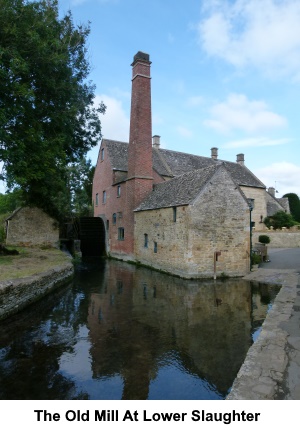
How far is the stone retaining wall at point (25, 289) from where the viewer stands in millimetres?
7586

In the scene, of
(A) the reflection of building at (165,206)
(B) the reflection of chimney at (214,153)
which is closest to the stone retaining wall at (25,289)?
(A) the reflection of building at (165,206)

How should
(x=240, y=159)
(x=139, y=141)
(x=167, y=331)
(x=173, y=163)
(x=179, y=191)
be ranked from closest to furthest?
(x=167, y=331)
(x=179, y=191)
(x=139, y=141)
(x=173, y=163)
(x=240, y=159)

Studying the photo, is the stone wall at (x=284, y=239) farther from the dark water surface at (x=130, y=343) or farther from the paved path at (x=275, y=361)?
the paved path at (x=275, y=361)

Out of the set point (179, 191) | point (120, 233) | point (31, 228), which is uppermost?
point (179, 191)

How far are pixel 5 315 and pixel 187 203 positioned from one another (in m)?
8.92

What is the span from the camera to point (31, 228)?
20125 mm

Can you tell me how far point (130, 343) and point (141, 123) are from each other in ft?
53.0

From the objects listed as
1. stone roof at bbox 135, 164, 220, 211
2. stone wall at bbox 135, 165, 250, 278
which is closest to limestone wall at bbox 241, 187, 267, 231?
stone roof at bbox 135, 164, 220, 211

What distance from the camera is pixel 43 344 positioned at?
6160mm

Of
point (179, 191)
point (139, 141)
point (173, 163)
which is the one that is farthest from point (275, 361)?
point (173, 163)

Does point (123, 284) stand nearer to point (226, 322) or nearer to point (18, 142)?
point (226, 322)

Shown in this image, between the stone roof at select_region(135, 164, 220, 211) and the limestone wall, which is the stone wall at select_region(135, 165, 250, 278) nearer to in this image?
the stone roof at select_region(135, 164, 220, 211)

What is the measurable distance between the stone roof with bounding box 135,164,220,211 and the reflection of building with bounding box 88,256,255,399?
4710mm

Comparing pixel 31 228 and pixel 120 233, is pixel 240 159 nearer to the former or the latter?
pixel 120 233
